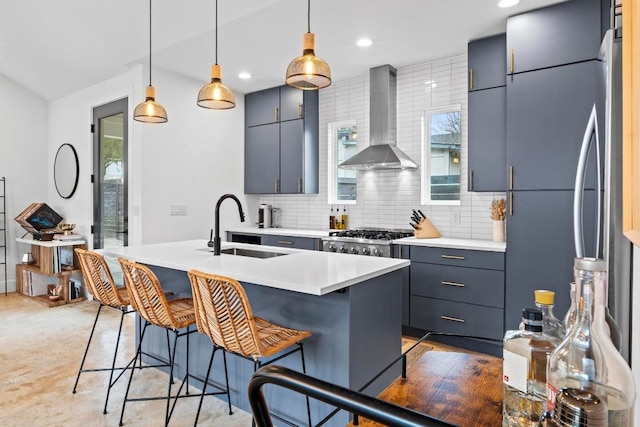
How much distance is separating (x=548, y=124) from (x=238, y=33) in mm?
2707

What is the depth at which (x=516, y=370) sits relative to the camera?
69cm

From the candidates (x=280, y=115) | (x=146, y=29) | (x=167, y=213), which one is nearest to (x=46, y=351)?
(x=167, y=213)

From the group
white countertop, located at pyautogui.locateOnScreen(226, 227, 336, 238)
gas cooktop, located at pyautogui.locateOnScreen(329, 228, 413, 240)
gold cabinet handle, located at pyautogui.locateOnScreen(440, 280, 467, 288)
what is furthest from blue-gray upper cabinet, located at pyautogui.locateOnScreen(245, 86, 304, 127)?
gold cabinet handle, located at pyautogui.locateOnScreen(440, 280, 467, 288)

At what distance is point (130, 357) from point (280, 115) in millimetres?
3210

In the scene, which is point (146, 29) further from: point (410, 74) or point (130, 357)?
point (130, 357)

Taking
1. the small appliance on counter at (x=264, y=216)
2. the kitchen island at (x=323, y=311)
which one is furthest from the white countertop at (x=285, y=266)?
the small appliance on counter at (x=264, y=216)

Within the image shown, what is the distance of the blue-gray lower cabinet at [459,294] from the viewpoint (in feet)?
10.5

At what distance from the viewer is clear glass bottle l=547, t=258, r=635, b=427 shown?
467 millimetres

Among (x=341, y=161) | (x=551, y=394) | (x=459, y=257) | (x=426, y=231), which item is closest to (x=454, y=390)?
(x=551, y=394)

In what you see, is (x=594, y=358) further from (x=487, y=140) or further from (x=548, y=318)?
(x=487, y=140)

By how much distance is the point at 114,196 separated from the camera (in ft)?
15.7

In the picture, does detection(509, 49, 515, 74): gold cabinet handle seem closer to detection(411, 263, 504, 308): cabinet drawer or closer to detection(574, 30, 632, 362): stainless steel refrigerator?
detection(411, 263, 504, 308): cabinet drawer

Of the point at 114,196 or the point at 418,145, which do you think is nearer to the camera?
the point at 418,145

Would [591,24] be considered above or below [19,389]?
above
